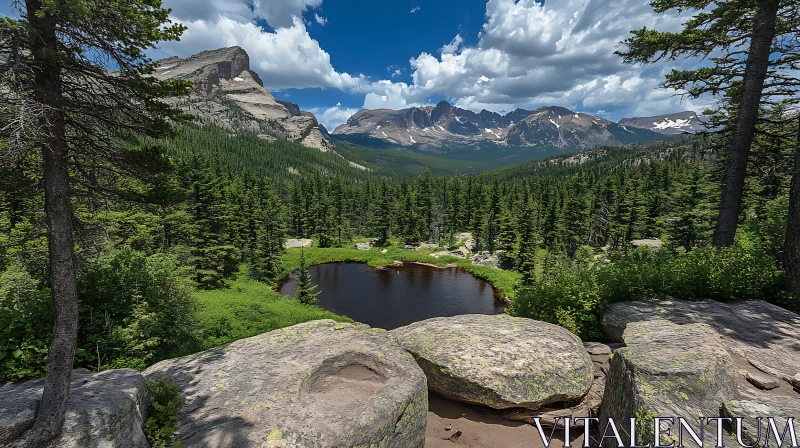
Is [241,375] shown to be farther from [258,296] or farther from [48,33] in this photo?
[258,296]

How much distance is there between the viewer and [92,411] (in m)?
5.21

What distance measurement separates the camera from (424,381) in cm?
762

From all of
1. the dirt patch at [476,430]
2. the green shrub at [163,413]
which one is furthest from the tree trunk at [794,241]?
the green shrub at [163,413]

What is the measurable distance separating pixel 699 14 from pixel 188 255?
3749 cm

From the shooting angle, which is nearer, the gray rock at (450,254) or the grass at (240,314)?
the grass at (240,314)

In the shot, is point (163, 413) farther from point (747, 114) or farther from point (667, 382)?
point (747, 114)

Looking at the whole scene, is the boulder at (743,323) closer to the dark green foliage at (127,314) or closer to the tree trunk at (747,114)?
the tree trunk at (747,114)

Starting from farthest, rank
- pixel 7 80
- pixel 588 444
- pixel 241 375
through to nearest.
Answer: pixel 241 375 < pixel 588 444 < pixel 7 80

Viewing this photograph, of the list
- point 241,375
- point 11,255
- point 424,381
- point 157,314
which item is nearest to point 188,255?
point 11,255

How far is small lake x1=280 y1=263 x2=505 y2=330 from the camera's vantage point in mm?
32803

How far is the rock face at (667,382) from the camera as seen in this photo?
5410 millimetres

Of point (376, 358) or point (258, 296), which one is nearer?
point (376, 358)

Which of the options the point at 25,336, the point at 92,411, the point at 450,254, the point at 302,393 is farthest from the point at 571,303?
the point at 450,254

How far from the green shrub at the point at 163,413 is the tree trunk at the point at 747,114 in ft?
Result: 56.4
